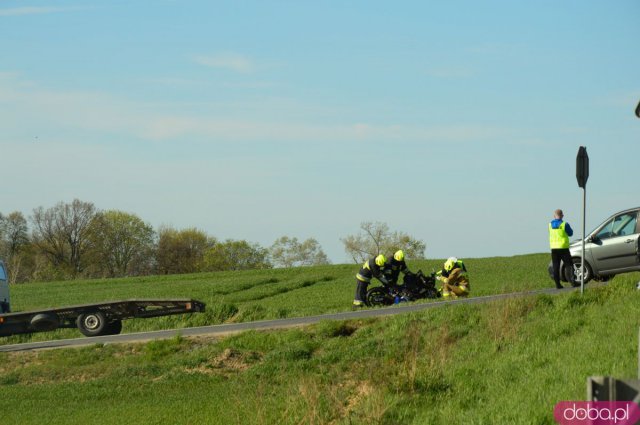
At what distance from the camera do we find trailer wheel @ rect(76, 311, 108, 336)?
2570 cm

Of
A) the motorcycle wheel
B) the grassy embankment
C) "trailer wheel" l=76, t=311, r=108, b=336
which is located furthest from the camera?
the grassy embankment

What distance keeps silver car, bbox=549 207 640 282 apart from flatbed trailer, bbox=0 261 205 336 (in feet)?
31.2

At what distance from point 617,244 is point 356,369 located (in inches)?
388

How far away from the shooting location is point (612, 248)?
25.0 m

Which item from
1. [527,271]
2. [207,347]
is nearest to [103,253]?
[527,271]

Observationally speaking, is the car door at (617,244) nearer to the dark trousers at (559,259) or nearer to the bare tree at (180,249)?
the dark trousers at (559,259)

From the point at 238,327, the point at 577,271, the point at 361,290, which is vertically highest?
the point at 577,271

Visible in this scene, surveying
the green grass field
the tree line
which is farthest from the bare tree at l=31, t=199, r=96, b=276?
the green grass field

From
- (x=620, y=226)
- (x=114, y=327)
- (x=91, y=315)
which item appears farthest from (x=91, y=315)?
(x=620, y=226)

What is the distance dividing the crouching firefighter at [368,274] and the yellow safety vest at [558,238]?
397 cm

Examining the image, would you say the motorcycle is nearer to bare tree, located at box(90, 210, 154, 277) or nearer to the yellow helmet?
the yellow helmet

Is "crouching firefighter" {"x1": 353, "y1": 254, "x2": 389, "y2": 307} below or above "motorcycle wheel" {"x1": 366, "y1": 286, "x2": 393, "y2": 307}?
above

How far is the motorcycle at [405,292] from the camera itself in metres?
26.0

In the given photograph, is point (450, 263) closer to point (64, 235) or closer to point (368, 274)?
point (368, 274)
